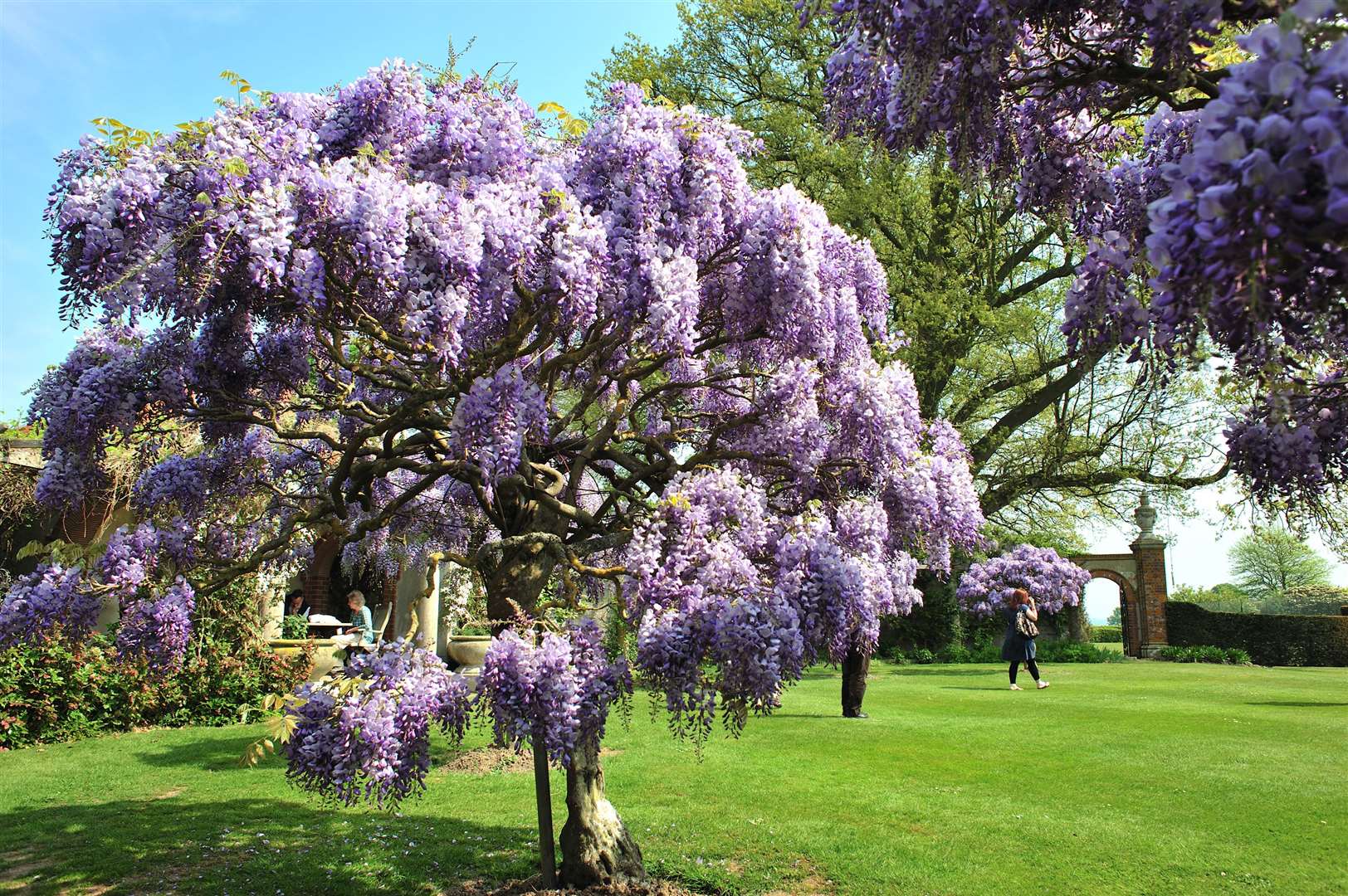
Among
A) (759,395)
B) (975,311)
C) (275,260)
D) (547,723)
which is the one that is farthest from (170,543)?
(975,311)

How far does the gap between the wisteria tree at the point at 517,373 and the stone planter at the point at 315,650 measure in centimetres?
838

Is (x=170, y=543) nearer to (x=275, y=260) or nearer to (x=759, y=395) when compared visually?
(x=275, y=260)

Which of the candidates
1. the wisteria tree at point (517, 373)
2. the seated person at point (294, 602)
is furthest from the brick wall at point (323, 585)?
→ the wisteria tree at point (517, 373)

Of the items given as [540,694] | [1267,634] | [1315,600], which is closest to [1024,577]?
[1267,634]

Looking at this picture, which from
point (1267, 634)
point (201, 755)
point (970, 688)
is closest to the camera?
point (201, 755)

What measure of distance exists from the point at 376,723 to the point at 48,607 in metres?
2.37

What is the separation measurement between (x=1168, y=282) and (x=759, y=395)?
12.7 ft

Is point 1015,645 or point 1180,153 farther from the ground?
point 1180,153

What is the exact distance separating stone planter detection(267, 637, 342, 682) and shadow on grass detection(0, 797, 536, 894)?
18.9ft

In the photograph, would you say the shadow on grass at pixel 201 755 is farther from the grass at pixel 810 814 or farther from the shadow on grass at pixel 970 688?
the shadow on grass at pixel 970 688

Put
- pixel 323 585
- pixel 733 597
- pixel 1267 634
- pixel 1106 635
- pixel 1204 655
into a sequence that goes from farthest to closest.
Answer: pixel 1106 635
pixel 1267 634
pixel 1204 655
pixel 323 585
pixel 733 597

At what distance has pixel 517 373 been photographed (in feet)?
16.2

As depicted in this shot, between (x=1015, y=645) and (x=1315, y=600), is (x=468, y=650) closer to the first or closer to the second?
(x=1015, y=645)

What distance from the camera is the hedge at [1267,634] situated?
2525 centimetres
